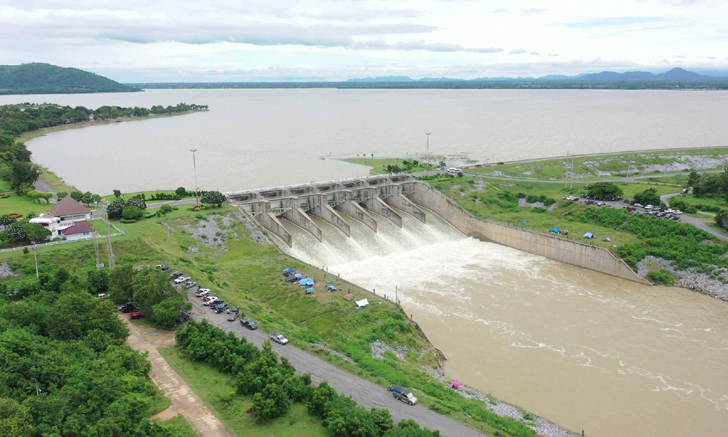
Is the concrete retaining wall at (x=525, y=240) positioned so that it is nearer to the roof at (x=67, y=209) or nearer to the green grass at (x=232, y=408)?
the green grass at (x=232, y=408)

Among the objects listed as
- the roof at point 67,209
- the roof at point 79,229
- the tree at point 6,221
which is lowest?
the roof at point 79,229

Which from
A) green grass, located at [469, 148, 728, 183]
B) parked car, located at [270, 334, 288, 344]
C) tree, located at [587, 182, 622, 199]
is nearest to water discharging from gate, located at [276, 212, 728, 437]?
parked car, located at [270, 334, 288, 344]

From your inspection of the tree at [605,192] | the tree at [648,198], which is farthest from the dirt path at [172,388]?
the tree at [648,198]

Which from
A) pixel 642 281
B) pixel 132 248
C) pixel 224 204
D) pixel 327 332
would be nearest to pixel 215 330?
pixel 327 332

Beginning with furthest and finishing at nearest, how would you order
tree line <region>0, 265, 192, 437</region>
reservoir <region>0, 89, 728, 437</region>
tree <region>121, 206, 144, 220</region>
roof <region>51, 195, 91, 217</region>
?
tree <region>121, 206, 144, 220</region> → roof <region>51, 195, 91, 217</region> → reservoir <region>0, 89, 728, 437</region> → tree line <region>0, 265, 192, 437</region>

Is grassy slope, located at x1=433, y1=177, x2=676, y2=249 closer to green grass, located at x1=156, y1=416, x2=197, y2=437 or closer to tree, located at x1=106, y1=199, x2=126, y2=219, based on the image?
tree, located at x1=106, y1=199, x2=126, y2=219

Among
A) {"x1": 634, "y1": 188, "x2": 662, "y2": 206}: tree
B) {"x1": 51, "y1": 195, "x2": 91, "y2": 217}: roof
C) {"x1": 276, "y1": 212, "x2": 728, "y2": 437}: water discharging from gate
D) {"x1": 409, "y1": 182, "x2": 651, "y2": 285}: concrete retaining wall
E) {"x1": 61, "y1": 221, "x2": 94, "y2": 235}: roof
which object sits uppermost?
{"x1": 51, "y1": 195, "x2": 91, "y2": 217}: roof

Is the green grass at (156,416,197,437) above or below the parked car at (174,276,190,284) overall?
below

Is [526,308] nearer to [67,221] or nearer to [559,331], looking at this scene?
[559,331]
